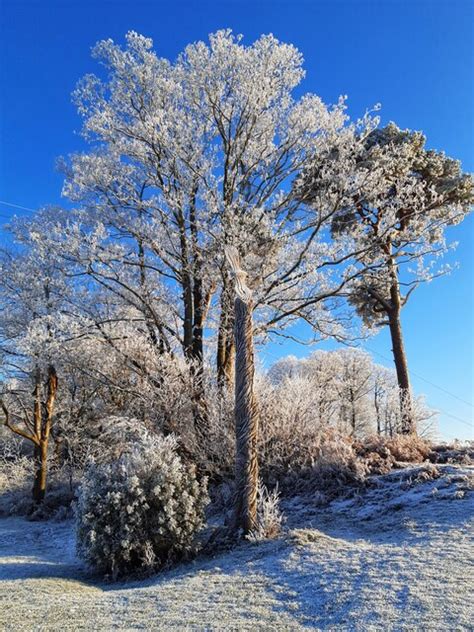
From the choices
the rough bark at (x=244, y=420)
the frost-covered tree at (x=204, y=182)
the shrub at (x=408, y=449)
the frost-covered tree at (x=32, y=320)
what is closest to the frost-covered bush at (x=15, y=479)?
the frost-covered tree at (x=32, y=320)

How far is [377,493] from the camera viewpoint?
6387mm

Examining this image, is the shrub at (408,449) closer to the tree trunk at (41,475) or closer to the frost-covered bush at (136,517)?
the frost-covered bush at (136,517)

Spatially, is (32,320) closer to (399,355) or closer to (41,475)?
(41,475)

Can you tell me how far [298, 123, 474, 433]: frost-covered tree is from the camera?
9.97m

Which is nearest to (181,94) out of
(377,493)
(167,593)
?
(377,493)

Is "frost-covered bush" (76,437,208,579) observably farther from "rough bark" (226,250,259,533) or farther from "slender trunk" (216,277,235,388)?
"slender trunk" (216,277,235,388)

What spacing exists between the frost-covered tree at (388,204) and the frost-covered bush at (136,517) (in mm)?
6115

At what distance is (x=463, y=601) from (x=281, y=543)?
2.10m

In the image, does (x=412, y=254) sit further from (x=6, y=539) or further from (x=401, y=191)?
(x=6, y=539)

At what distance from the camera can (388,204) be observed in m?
11.4

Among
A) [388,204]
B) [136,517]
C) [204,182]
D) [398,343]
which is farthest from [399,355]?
[136,517]

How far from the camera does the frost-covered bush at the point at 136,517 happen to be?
5039 millimetres

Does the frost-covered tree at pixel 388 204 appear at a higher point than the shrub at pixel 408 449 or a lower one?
Answer: higher

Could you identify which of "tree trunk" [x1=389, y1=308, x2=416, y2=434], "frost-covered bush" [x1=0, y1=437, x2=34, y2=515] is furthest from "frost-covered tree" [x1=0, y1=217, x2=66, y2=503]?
"tree trunk" [x1=389, y1=308, x2=416, y2=434]
